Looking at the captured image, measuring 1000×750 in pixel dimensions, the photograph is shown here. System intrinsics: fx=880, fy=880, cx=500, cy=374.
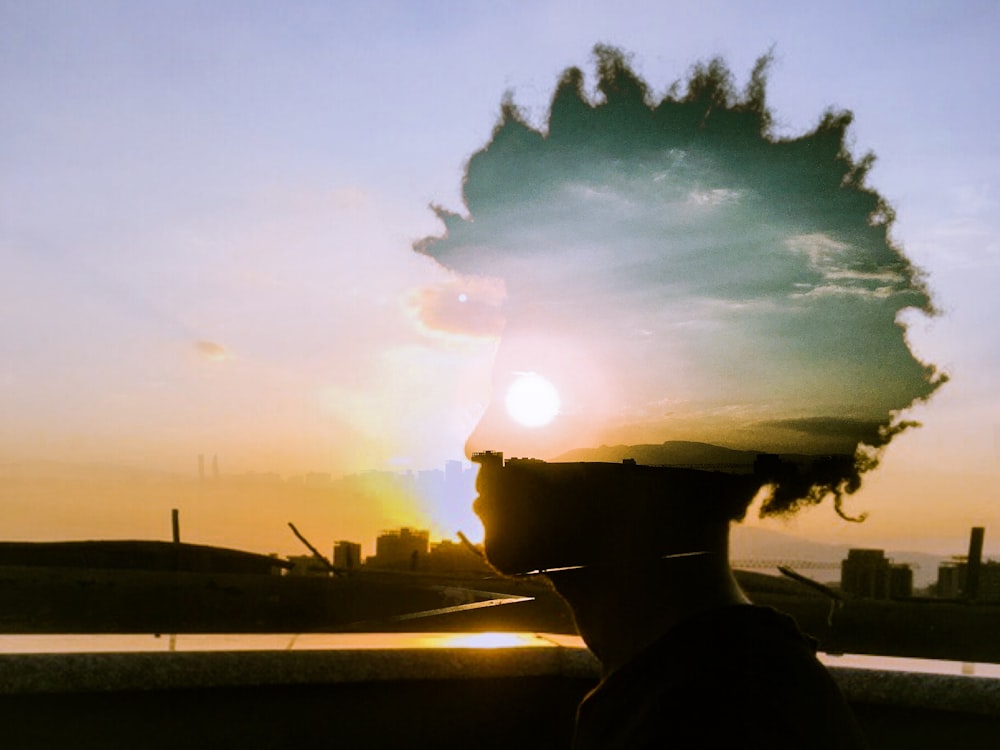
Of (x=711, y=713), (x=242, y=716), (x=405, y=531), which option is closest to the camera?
(x=711, y=713)

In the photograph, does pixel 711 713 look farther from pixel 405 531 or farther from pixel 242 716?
pixel 405 531

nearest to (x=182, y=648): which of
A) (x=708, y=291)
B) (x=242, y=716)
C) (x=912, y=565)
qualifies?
(x=242, y=716)

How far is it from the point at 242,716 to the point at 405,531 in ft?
133

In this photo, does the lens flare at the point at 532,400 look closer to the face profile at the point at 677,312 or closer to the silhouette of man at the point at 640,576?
the face profile at the point at 677,312

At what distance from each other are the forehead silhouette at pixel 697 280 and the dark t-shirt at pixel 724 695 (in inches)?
14.7

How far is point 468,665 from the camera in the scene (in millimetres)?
3109

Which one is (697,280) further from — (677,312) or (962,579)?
(962,579)

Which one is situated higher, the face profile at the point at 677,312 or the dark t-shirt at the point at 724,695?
the face profile at the point at 677,312

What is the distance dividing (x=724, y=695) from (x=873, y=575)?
37.4 meters

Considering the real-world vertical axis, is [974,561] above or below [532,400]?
below

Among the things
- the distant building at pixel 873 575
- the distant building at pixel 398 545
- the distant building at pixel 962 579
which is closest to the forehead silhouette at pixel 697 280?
the distant building at pixel 962 579

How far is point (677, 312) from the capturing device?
1.71 m

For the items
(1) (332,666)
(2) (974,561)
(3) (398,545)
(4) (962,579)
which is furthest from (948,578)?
(1) (332,666)

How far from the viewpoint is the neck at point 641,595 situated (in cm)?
158
